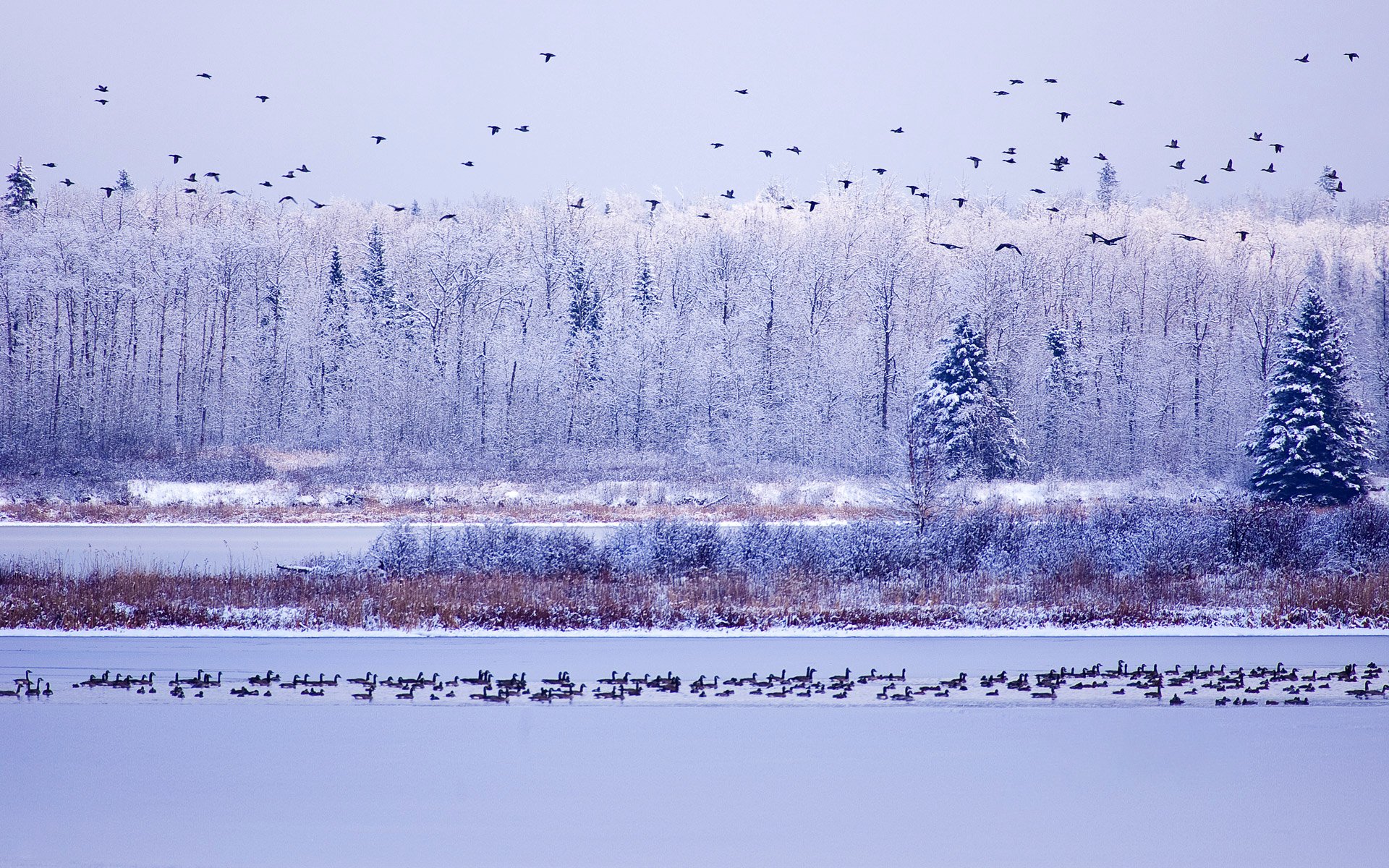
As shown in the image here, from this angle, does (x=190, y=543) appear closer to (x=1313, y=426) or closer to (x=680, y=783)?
(x=680, y=783)

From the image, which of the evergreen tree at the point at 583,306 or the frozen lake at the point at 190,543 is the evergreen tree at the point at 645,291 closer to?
the evergreen tree at the point at 583,306

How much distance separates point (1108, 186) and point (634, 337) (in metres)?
51.6

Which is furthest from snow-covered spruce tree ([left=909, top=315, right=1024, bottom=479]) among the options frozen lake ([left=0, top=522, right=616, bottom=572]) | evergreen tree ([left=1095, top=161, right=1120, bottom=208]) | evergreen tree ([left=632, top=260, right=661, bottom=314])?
evergreen tree ([left=1095, top=161, right=1120, bottom=208])

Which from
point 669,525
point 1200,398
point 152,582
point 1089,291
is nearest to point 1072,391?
point 1200,398

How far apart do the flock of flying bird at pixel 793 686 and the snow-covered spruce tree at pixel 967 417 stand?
24423 mm

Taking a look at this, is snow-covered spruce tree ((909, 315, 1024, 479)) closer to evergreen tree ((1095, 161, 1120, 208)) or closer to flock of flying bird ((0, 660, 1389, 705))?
flock of flying bird ((0, 660, 1389, 705))

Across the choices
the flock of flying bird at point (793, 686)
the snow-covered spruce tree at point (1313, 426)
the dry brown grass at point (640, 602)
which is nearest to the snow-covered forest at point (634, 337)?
the snow-covered spruce tree at point (1313, 426)

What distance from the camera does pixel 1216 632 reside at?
16.2m

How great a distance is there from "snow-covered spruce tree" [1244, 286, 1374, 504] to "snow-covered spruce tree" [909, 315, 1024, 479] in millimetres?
8263

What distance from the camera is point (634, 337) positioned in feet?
181

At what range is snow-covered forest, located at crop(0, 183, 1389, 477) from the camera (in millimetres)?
50781

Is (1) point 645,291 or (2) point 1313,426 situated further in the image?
(1) point 645,291

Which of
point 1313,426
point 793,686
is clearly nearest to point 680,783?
point 793,686

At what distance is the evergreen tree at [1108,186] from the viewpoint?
8362cm
